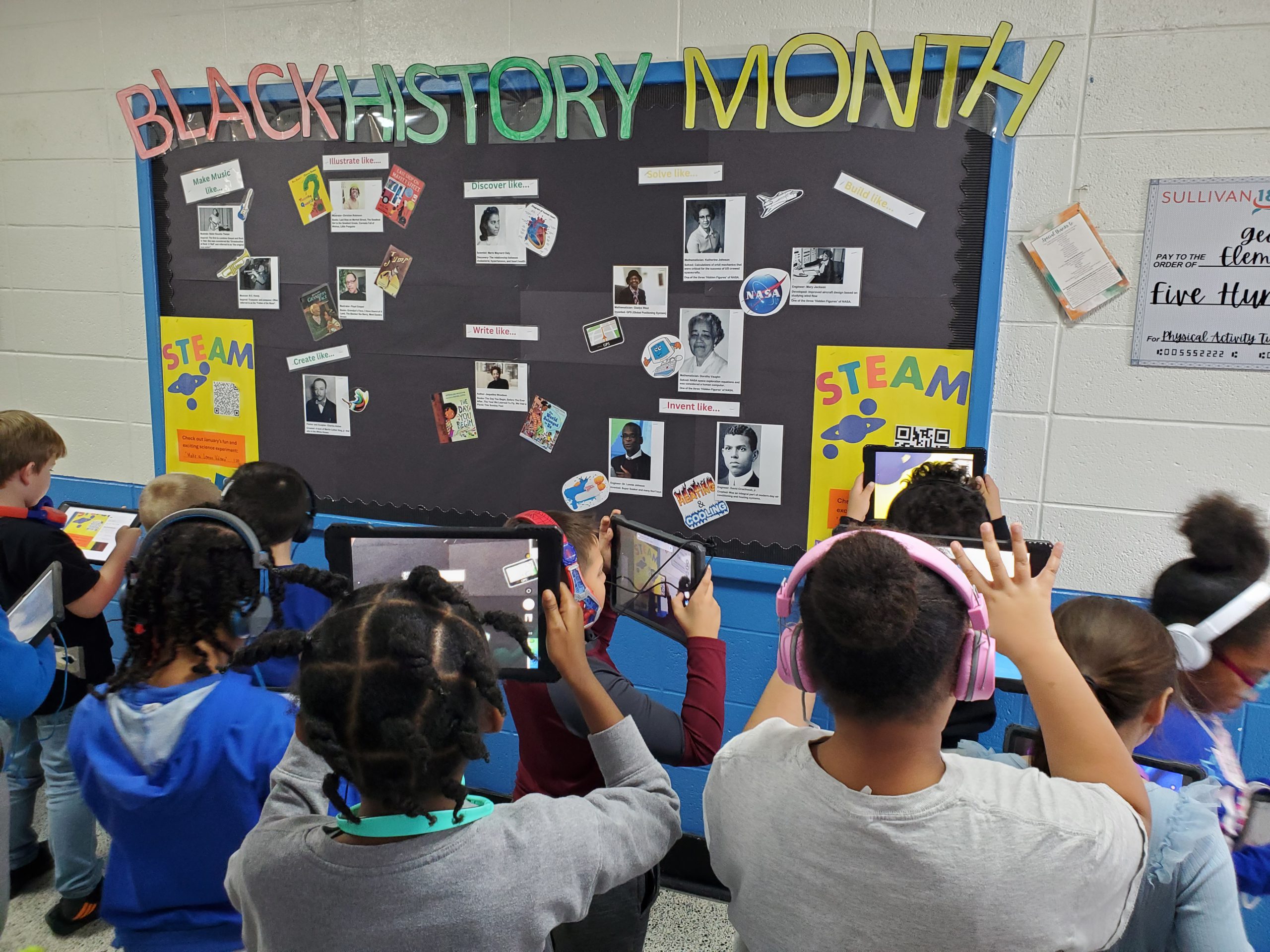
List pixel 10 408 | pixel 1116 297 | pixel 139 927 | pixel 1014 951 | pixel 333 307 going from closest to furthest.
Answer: pixel 1014 951, pixel 139 927, pixel 1116 297, pixel 333 307, pixel 10 408

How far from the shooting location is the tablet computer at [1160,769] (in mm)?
1129

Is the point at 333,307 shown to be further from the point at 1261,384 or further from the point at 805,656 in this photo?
the point at 1261,384

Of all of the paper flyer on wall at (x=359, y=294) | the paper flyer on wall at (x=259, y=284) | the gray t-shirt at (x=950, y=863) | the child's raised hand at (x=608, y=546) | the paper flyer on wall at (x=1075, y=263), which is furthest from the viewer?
the paper flyer on wall at (x=259, y=284)

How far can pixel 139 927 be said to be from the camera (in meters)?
1.21

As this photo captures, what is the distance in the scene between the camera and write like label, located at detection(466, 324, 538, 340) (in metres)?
2.34

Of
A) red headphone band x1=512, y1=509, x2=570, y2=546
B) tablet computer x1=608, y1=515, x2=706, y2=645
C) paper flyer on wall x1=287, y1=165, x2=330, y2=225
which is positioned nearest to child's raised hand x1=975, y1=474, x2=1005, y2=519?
tablet computer x1=608, y1=515, x2=706, y2=645

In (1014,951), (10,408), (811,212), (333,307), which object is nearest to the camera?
(1014,951)

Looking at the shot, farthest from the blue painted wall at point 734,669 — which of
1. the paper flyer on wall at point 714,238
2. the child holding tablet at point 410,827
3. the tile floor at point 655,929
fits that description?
the child holding tablet at point 410,827

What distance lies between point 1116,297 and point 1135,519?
1.63 feet

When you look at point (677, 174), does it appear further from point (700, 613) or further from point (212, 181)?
point (212, 181)

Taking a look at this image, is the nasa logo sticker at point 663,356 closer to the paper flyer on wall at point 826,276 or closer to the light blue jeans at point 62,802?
the paper flyer on wall at point 826,276

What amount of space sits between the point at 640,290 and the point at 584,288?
0.15m

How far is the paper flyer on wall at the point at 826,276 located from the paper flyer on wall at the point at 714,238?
135 millimetres

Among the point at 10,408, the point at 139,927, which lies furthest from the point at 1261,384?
the point at 10,408
